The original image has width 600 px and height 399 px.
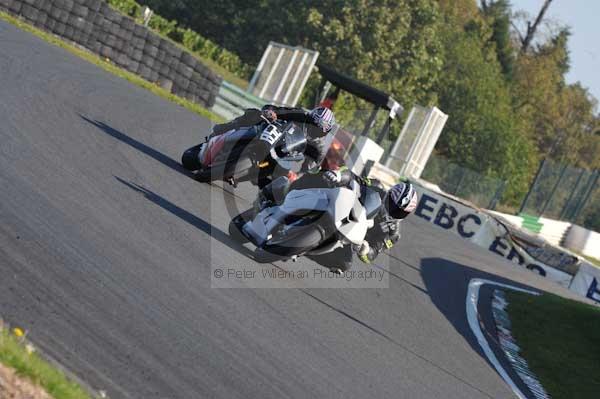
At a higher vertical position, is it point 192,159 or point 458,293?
point 192,159

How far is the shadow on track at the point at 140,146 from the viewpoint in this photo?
41.6 ft

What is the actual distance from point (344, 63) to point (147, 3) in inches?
416

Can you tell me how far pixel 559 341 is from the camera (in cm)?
1302

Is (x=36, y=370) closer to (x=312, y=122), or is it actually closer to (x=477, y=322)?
(x=312, y=122)

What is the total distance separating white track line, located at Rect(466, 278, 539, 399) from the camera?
10.1 metres

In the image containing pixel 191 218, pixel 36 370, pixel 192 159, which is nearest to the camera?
pixel 36 370

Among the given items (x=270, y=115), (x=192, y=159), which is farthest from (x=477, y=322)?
(x=192, y=159)

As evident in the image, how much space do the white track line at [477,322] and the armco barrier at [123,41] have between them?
32.7 ft

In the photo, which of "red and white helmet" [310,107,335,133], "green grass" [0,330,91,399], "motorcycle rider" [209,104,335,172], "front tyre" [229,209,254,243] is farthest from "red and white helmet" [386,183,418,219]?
"green grass" [0,330,91,399]

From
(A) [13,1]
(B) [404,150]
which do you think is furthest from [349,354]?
(B) [404,150]

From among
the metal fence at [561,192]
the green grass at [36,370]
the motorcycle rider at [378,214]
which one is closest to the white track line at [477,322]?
the motorcycle rider at [378,214]

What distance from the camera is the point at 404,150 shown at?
101 ft

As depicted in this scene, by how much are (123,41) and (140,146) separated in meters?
10.2

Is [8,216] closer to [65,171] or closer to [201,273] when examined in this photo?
[201,273]
